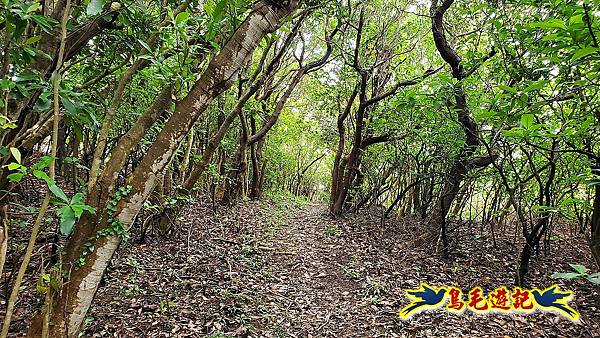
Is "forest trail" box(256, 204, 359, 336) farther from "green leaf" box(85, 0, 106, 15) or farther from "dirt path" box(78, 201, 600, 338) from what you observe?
"green leaf" box(85, 0, 106, 15)

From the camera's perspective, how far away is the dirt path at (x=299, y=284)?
164 inches

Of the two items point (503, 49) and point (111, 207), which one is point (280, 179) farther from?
point (111, 207)

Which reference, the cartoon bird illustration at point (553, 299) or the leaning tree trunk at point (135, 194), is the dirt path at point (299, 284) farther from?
the leaning tree trunk at point (135, 194)

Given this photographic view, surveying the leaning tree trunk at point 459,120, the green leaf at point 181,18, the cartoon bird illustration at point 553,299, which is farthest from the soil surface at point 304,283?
the green leaf at point 181,18

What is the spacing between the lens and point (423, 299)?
5191mm

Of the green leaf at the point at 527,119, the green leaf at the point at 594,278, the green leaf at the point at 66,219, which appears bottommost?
the green leaf at the point at 66,219

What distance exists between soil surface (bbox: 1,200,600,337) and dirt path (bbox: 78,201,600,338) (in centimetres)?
2

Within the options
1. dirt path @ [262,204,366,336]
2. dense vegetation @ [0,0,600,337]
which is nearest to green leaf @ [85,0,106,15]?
dense vegetation @ [0,0,600,337]

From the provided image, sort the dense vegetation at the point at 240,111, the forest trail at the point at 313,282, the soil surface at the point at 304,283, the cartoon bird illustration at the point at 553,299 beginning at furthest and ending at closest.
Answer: the forest trail at the point at 313,282 < the cartoon bird illustration at the point at 553,299 < the soil surface at the point at 304,283 < the dense vegetation at the point at 240,111

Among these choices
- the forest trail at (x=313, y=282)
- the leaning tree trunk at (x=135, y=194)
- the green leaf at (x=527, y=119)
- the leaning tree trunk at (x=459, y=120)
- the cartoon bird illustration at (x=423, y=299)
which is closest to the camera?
the leaning tree trunk at (x=135, y=194)

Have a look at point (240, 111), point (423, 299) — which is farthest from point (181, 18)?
point (240, 111)

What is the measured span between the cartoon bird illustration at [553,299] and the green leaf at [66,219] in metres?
5.51

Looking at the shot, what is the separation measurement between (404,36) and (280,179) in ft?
44.9

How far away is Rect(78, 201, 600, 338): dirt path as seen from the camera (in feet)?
13.7
